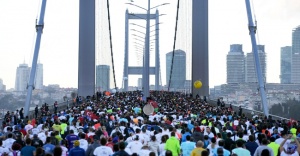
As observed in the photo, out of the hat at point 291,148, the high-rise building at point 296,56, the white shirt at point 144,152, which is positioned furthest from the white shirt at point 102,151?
the high-rise building at point 296,56

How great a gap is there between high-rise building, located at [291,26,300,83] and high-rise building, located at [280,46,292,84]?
0.71 m

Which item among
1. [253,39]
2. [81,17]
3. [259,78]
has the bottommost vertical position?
[259,78]

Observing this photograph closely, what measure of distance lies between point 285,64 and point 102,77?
4123cm

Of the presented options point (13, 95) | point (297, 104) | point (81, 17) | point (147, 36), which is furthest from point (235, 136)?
point (13, 95)

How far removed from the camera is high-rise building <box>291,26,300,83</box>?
284 ft

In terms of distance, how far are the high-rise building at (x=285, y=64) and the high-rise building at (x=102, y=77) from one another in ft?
84.0

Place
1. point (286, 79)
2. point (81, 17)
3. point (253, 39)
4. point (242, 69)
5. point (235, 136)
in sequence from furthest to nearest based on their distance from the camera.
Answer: point (242, 69), point (286, 79), point (81, 17), point (253, 39), point (235, 136)

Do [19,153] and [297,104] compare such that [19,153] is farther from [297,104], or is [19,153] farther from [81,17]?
[297,104]

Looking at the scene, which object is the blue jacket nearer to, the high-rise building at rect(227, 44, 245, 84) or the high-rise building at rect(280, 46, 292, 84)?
the high-rise building at rect(280, 46, 292, 84)

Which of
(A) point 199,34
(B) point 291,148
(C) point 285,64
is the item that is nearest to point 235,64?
(C) point 285,64

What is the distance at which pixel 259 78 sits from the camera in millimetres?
27734

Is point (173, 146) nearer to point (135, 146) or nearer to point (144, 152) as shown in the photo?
point (135, 146)

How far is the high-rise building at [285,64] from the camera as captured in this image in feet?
278

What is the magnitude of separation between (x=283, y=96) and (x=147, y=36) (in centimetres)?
3110
